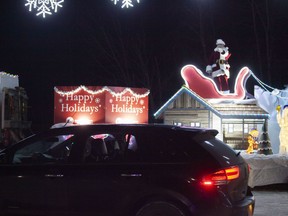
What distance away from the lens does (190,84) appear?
2177 centimetres

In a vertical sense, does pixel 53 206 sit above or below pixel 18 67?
below

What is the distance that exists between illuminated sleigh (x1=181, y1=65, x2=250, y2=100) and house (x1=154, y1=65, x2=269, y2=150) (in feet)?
0.56

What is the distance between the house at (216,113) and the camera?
21.2 m

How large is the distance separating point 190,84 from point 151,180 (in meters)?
15.6

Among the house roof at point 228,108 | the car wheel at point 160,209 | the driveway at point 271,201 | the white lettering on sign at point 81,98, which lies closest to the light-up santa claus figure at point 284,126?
the driveway at point 271,201

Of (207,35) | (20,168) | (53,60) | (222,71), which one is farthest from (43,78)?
(20,168)

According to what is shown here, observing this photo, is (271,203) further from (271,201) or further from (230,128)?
(230,128)

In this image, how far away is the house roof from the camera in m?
21.0

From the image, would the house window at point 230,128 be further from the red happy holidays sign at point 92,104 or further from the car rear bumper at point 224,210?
the car rear bumper at point 224,210

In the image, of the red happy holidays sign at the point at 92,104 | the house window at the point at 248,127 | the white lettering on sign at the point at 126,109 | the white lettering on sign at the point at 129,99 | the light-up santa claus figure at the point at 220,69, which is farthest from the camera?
the light-up santa claus figure at the point at 220,69

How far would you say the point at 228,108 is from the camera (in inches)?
849

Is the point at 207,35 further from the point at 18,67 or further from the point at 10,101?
the point at 10,101

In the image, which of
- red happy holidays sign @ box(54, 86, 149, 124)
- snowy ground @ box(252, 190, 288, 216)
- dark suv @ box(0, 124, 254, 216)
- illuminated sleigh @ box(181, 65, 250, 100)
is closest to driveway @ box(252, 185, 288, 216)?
snowy ground @ box(252, 190, 288, 216)

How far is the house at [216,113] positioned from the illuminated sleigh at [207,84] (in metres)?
0.17
